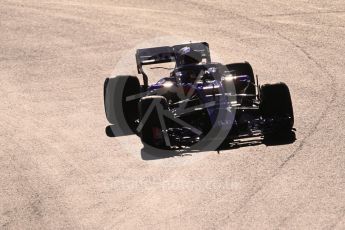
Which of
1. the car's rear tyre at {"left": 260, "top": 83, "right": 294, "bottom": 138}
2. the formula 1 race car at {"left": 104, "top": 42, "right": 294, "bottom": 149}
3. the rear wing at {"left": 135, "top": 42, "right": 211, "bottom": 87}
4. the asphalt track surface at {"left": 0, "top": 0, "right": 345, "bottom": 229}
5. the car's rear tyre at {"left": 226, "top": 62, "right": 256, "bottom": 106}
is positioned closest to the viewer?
the asphalt track surface at {"left": 0, "top": 0, "right": 345, "bottom": 229}

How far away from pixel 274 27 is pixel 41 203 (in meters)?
14.8

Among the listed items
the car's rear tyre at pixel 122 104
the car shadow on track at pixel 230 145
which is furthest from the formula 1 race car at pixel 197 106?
the car shadow on track at pixel 230 145

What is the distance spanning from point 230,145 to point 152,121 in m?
1.64

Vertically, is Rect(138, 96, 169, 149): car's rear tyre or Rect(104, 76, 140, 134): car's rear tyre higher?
Rect(138, 96, 169, 149): car's rear tyre

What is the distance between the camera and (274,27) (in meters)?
→ 30.3

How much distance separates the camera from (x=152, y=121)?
62.7 ft

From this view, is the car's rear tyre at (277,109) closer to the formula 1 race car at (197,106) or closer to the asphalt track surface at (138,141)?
the formula 1 race car at (197,106)

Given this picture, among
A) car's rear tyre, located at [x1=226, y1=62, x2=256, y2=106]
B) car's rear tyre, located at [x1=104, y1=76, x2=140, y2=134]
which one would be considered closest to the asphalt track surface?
car's rear tyre, located at [x1=104, y1=76, x2=140, y2=134]

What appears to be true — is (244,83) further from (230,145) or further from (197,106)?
(230,145)

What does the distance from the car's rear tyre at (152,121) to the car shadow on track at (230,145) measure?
18 centimetres

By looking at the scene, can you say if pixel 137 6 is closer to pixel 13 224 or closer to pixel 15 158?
pixel 15 158

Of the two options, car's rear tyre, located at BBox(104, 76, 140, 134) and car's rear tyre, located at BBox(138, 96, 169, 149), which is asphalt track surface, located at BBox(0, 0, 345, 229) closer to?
car's rear tyre, located at BBox(138, 96, 169, 149)

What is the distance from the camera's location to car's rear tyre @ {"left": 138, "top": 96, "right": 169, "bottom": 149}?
62.7ft

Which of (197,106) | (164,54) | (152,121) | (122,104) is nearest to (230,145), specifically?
(197,106)
